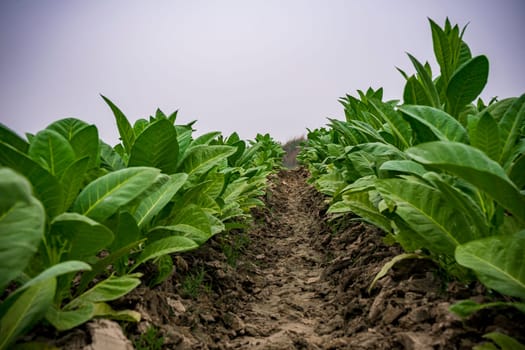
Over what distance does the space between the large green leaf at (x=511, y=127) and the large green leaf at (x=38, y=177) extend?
176 cm

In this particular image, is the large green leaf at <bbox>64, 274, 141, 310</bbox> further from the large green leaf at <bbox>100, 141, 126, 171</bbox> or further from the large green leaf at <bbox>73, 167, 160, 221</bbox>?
the large green leaf at <bbox>100, 141, 126, 171</bbox>

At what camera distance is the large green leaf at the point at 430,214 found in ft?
5.18

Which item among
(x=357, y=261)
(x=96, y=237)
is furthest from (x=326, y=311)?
(x=96, y=237)

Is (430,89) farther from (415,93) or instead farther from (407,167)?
(407,167)

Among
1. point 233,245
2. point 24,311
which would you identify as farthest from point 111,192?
Answer: point 233,245

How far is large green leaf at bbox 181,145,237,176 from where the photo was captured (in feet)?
7.11

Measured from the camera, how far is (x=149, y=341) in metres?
1.47

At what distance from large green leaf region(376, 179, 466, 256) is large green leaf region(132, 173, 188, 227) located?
3.10 feet

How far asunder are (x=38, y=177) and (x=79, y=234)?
24 centimetres

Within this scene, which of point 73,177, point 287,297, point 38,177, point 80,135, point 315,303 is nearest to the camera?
point 38,177

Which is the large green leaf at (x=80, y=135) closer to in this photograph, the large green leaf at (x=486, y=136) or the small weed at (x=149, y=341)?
the small weed at (x=149, y=341)

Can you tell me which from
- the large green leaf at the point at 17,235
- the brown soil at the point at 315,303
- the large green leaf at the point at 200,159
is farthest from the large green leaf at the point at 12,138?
the large green leaf at the point at 200,159

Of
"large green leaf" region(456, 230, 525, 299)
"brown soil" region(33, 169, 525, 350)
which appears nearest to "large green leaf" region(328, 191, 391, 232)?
"brown soil" region(33, 169, 525, 350)

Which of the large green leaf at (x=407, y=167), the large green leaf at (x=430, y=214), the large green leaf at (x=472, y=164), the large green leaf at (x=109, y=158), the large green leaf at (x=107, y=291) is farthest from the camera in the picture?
the large green leaf at (x=109, y=158)
